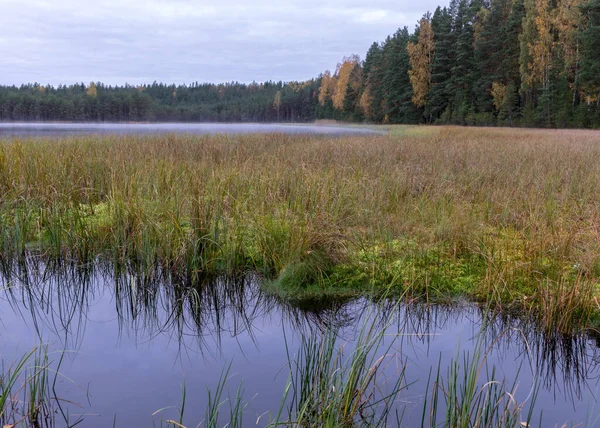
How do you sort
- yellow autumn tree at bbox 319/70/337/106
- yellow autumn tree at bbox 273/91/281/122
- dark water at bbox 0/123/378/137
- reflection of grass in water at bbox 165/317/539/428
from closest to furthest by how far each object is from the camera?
1. reflection of grass in water at bbox 165/317/539/428
2. dark water at bbox 0/123/378/137
3. yellow autumn tree at bbox 319/70/337/106
4. yellow autumn tree at bbox 273/91/281/122

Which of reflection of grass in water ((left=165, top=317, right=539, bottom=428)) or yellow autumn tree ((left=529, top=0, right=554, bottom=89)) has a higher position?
yellow autumn tree ((left=529, top=0, right=554, bottom=89))

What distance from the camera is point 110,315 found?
389cm

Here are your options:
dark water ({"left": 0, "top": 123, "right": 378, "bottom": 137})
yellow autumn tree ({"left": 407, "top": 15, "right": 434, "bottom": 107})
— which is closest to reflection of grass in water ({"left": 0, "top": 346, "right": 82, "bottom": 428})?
dark water ({"left": 0, "top": 123, "right": 378, "bottom": 137})

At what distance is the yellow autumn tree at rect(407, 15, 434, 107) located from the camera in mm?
43062

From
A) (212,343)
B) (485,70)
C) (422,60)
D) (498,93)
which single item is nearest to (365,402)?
(212,343)

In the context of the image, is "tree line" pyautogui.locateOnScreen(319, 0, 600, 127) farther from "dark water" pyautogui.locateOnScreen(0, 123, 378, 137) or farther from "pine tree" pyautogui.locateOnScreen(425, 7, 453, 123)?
"dark water" pyautogui.locateOnScreen(0, 123, 378, 137)

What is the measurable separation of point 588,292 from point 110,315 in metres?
3.59

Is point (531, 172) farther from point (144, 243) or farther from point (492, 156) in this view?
point (144, 243)

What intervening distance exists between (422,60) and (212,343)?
1743 inches

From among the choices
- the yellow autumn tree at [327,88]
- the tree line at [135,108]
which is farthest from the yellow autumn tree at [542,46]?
the tree line at [135,108]

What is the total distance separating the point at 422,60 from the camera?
43.8m

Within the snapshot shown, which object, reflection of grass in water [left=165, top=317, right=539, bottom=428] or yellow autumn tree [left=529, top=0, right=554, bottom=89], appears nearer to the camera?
reflection of grass in water [left=165, top=317, right=539, bottom=428]

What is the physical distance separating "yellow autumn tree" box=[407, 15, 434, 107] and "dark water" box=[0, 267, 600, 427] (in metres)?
42.8

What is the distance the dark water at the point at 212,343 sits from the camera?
8.99 feet
